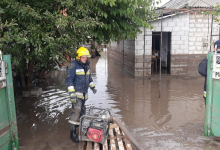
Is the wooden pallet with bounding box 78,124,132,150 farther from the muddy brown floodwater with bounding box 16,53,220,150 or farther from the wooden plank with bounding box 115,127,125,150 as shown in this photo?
the muddy brown floodwater with bounding box 16,53,220,150

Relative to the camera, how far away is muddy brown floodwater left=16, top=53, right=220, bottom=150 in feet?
13.8

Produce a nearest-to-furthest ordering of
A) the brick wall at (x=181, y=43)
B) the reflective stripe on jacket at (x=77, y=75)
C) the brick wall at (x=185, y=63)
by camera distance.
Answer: the reflective stripe on jacket at (x=77, y=75)
the brick wall at (x=181, y=43)
the brick wall at (x=185, y=63)

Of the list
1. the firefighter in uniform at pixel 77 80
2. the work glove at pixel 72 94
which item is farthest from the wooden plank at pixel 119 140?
the work glove at pixel 72 94

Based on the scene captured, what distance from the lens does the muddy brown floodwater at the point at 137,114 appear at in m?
4.20

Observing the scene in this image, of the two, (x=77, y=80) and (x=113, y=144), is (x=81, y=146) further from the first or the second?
(x=77, y=80)

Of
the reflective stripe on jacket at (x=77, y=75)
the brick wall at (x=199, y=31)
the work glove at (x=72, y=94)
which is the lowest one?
the work glove at (x=72, y=94)

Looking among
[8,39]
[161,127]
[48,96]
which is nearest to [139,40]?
[48,96]

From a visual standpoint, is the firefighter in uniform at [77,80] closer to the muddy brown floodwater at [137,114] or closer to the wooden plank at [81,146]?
the wooden plank at [81,146]

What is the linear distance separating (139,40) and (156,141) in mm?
7265

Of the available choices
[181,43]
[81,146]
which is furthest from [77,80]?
[181,43]

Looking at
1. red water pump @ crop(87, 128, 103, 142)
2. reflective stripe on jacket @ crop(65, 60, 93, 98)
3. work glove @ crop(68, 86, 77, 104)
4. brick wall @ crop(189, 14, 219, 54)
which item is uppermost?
brick wall @ crop(189, 14, 219, 54)

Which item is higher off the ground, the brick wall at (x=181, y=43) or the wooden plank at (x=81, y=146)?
the brick wall at (x=181, y=43)

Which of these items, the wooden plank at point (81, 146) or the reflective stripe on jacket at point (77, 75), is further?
the reflective stripe on jacket at point (77, 75)

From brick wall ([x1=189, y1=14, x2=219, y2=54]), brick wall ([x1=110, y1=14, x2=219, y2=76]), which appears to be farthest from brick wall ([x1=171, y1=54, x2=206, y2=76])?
brick wall ([x1=189, y1=14, x2=219, y2=54])
